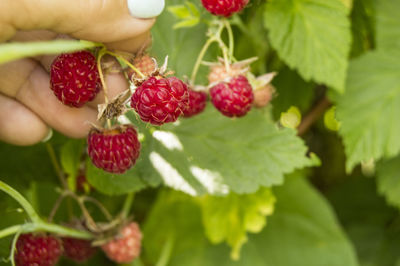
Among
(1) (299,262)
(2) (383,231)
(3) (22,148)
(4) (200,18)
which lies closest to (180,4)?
(4) (200,18)

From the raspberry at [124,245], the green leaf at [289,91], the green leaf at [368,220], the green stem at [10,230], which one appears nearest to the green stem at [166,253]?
the raspberry at [124,245]

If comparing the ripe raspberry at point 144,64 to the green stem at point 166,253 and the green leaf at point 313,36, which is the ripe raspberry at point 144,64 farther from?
the green stem at point 166,253

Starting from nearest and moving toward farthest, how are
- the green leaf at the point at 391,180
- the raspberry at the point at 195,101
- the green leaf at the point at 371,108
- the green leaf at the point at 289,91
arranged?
the raspberry at the point at 195,101 < the green leaf at the point at 371,108 < the green leaf at the point at 289,91 < the green leaf at the point at 391,180

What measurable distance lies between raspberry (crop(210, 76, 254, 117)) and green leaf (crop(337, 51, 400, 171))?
13.7 inches

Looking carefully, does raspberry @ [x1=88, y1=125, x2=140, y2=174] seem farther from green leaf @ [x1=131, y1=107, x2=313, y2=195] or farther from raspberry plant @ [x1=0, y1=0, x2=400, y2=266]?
green leaf @ [x1=131, y1=107, x2=313, y2=195]

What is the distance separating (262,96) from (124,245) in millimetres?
422

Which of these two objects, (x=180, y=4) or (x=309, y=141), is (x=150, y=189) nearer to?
Answer: (x=309, y=141)

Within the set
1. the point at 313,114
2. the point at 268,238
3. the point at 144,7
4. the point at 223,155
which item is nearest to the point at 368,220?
the point at 268,238

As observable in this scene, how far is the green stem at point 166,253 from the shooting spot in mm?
1327

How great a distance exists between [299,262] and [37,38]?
40.2 inches

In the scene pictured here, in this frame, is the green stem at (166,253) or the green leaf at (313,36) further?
the green stem at (166,253)

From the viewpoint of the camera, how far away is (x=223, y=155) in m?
1.03

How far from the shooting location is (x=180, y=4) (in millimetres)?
1042

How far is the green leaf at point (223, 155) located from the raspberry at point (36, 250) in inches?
9.8
